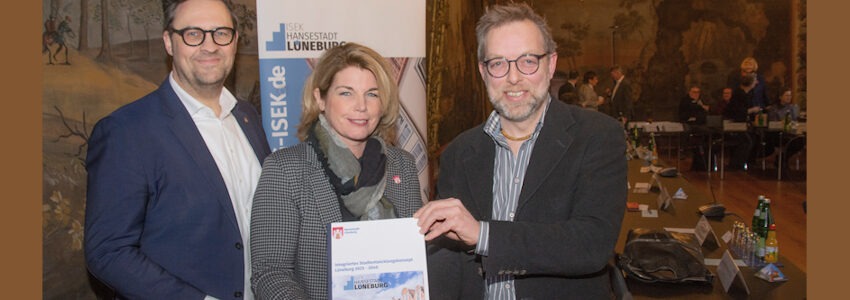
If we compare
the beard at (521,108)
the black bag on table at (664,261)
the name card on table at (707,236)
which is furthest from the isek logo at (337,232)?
the name card on table at (707,236)

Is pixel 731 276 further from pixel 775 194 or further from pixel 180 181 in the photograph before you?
pixel 775 194

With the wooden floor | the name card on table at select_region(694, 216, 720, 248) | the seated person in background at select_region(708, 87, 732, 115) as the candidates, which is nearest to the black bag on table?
the name card on table at select_region(694, 216, 720, 248)

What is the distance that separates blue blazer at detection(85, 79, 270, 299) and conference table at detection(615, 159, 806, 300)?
1781 mm

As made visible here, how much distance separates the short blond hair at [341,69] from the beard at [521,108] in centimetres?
44

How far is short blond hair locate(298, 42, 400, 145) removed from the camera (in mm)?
2254

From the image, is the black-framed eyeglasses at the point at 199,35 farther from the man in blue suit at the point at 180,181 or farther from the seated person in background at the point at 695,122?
the seated person in background at the point at 695,122

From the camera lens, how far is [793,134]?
38.4ft

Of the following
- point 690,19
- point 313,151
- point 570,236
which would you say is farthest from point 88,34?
point 690,19

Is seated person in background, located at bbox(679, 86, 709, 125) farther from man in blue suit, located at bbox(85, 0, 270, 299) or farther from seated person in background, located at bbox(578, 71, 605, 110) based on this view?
man in blue suit, located at bbox(85, 0, 270, 299)

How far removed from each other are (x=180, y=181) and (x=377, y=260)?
0.77 m

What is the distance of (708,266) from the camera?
324cm

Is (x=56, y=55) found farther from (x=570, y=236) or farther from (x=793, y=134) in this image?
(x=793, y=134)

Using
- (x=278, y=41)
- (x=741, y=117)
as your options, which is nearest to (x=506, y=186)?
(x=278, y=41)

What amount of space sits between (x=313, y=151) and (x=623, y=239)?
2.41 metres
